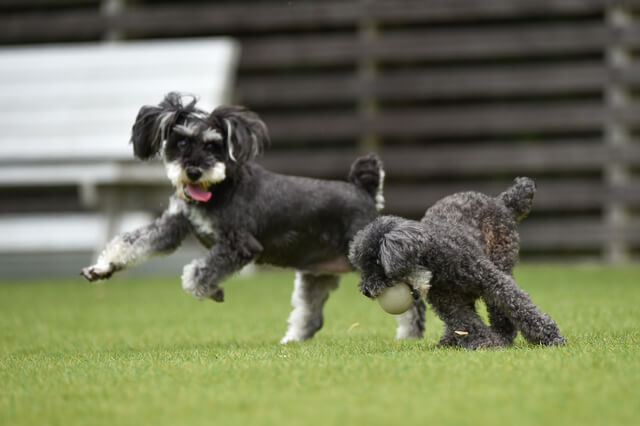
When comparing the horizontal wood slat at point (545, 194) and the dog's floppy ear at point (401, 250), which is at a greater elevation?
the dog's floppy ear at point (401, 250)

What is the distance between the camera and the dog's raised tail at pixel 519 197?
137 inches

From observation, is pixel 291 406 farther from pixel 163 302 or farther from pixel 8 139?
pixel 8 139

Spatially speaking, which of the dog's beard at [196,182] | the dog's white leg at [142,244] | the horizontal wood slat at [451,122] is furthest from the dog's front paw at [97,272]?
the horizontal wood slat at [451,122]

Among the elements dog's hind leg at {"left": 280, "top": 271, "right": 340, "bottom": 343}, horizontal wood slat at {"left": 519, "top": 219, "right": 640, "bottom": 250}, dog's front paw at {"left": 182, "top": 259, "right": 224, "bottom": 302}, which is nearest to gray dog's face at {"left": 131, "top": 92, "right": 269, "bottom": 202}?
dog's front paw at {"left": 182, "top": 259, "right": 224, "bottom": 302}

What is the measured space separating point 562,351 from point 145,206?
19.5ft

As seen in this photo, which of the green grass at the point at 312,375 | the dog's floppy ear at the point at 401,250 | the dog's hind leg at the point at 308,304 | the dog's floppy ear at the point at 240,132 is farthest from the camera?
the dog's hind leg at the point at 308,304

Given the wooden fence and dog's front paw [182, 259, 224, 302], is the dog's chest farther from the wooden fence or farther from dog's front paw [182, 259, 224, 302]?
the wooden fence

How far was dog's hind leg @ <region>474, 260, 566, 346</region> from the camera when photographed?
304 centimetres

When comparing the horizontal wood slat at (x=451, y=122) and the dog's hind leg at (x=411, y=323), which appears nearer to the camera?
the dog's hind leg at (x=411, y=323)

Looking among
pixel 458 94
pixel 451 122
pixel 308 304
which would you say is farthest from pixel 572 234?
pixel 308 304

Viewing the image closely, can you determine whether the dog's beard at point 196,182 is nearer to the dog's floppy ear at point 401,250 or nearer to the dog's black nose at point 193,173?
the dog's black nose at point 193,173

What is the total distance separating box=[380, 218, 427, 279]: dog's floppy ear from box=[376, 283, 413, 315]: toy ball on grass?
0.06 m

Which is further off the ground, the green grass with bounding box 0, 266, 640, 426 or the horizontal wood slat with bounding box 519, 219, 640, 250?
the green grass with bounding box 0, 266, 640, 426

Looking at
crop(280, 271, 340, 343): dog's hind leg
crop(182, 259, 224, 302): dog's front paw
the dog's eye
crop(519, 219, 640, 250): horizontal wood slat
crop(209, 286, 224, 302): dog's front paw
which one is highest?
the dog's eye
